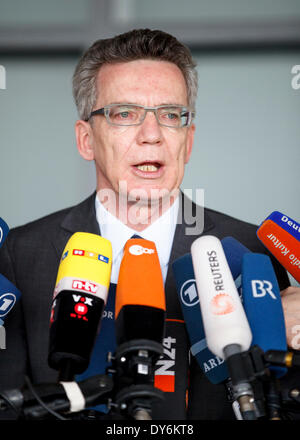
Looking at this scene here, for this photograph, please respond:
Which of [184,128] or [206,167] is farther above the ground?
[206,167]

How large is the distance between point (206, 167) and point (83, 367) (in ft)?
5.69

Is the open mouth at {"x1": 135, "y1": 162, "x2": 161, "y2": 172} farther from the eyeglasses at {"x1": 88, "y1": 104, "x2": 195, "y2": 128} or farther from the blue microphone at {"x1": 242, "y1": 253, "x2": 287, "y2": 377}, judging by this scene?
the blue microphone at {"x1": 242, "y1": 253, "x2": 287, "y2": 377}

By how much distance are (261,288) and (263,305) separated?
4 centimetres

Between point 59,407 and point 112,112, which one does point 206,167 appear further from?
point 59,407

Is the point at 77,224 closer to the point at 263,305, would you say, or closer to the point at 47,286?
the point at 47,286

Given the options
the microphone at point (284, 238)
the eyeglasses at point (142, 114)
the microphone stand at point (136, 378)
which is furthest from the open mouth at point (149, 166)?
the microphone stand at point (136, 378)

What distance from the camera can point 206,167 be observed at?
8.57 ft

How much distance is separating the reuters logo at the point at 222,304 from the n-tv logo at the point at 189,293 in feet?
0.77

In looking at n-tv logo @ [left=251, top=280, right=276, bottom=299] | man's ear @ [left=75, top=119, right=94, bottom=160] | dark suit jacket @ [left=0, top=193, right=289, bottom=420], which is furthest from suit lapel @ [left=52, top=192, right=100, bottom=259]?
n-tv logo @ [left=251, top=280, right=276, bottom=299]

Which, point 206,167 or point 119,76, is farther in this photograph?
point 206,167

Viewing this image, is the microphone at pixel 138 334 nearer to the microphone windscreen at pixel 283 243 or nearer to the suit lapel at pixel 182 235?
the microphone windscreen at pixel 283 243
